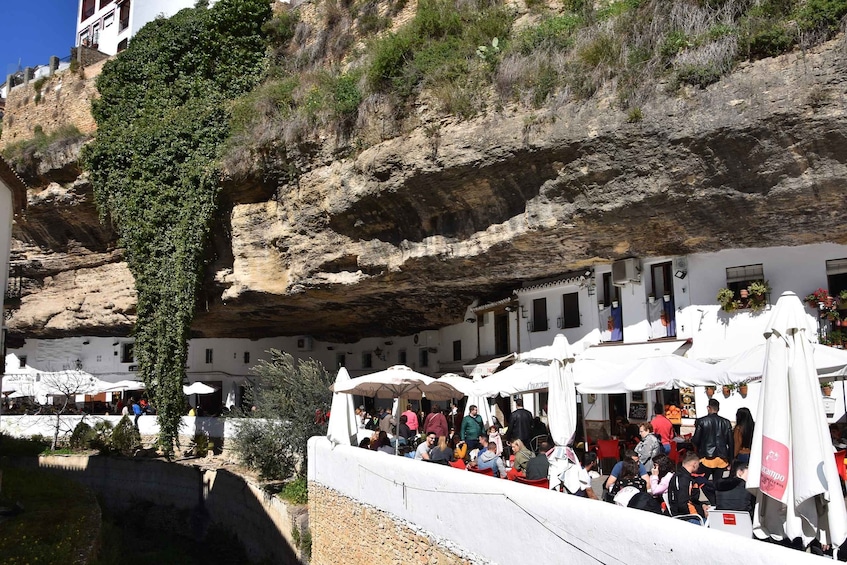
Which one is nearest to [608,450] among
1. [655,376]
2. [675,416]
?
[655,376]

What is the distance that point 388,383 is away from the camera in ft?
43.5

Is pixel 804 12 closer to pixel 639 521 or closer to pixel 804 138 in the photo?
pixel 804 138

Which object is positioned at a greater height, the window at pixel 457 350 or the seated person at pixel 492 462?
the window at pixel 457 350

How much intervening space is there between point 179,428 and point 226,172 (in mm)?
8505

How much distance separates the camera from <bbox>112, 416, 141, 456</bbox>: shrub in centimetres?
2250

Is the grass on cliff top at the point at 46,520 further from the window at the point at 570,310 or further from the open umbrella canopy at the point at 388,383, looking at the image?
the window at the point at 570,310

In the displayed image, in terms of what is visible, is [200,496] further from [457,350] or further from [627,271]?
[627,271]

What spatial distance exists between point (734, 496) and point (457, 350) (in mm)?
17649

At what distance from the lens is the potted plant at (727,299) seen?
14023 millimetres

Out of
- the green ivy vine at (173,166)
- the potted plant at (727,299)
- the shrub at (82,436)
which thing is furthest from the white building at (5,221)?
the potted plant at (727,299)

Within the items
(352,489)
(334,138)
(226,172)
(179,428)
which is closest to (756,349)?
(352,489)

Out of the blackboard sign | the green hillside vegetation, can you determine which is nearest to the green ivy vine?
the green hillside vegetation

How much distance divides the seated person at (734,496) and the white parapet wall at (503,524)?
1.68 meters

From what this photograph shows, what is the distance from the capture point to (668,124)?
12.0 metres
